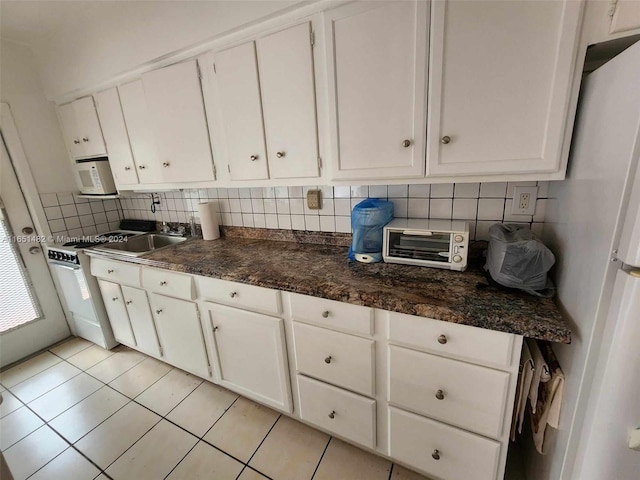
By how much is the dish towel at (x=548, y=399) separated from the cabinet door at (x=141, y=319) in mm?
2216

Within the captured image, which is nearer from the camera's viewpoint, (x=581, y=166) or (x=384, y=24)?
(x=581, y=166)

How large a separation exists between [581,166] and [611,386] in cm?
66

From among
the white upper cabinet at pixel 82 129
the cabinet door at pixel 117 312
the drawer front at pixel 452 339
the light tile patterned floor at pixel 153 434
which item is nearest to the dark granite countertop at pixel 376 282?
the drawer front at pixel 452 339

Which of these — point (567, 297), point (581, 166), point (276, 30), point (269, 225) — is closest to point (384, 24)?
point (276, 30)

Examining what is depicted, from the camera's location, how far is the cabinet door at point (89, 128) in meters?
2.07

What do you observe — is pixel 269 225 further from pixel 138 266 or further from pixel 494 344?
pixel 494 344

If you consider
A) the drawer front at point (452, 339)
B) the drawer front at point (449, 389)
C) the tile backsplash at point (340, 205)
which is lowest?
the drawer front at point (449, 389)

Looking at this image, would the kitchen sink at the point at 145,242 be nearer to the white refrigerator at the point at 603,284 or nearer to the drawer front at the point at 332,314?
the drawer front at the point at 332,314

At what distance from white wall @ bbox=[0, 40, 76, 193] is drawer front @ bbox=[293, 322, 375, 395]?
103 inches

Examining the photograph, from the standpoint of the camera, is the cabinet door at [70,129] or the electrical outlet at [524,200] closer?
the electrical outlet at [524,200]

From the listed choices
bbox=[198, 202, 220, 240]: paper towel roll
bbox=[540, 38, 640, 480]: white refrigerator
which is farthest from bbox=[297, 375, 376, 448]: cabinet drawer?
bbox=[198, 202, 220, 240]: paper towel roll

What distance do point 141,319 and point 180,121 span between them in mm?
1446

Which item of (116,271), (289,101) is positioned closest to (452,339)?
(289,101)

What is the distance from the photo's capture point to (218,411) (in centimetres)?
169
